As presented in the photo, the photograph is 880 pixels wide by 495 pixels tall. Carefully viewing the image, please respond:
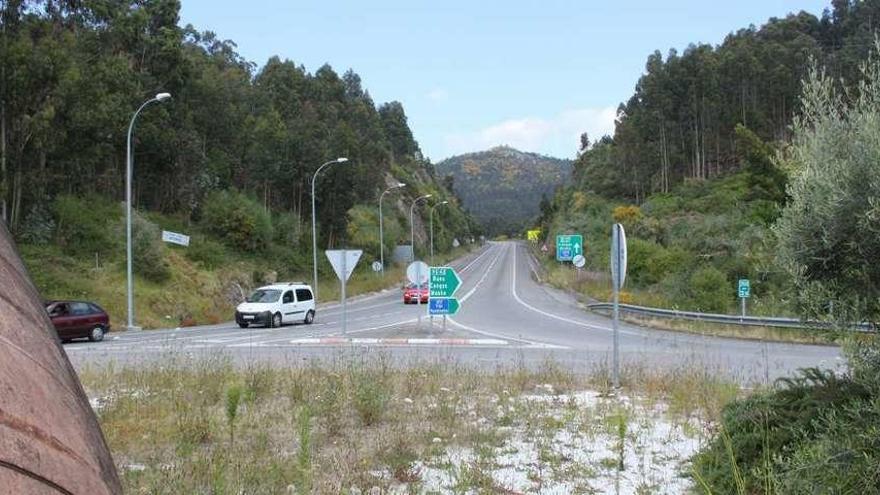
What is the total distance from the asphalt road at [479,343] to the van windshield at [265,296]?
1.58 metres

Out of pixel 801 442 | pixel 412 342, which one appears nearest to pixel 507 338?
pixel 412 342

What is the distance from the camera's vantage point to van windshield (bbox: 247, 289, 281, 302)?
3316 cm

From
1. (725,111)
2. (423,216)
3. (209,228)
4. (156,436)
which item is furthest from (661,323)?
(423,216)

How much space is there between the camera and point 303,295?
34812 millimetres

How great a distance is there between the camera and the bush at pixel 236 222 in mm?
49625

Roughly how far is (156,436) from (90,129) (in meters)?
33.2

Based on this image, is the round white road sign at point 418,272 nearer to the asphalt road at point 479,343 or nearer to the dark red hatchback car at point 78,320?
the asphalt road at point 479,343

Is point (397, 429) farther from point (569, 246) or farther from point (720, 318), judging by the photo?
point (569, 246)

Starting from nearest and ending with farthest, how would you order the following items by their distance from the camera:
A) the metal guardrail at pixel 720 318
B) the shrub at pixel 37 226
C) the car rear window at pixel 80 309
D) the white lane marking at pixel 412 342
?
the white lane marking at pixel 412 342
the metal guardrail at pixel 720 318
the car rear window at pixel 80 309
the shrub at pixel 37 226

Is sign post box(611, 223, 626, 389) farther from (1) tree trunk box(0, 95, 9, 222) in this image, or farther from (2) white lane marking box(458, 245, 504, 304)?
(1) tree trunk box(0, 95, 9, 222)

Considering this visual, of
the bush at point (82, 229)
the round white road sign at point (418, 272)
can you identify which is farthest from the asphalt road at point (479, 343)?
the bush at point (82, 229)

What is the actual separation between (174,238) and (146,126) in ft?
24.5

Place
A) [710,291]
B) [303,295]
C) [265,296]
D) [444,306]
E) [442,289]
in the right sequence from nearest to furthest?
[444,306]
[442,289]
[265,296]
[303,295]
[710,291]

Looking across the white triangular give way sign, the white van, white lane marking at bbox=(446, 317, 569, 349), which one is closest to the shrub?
the white van
